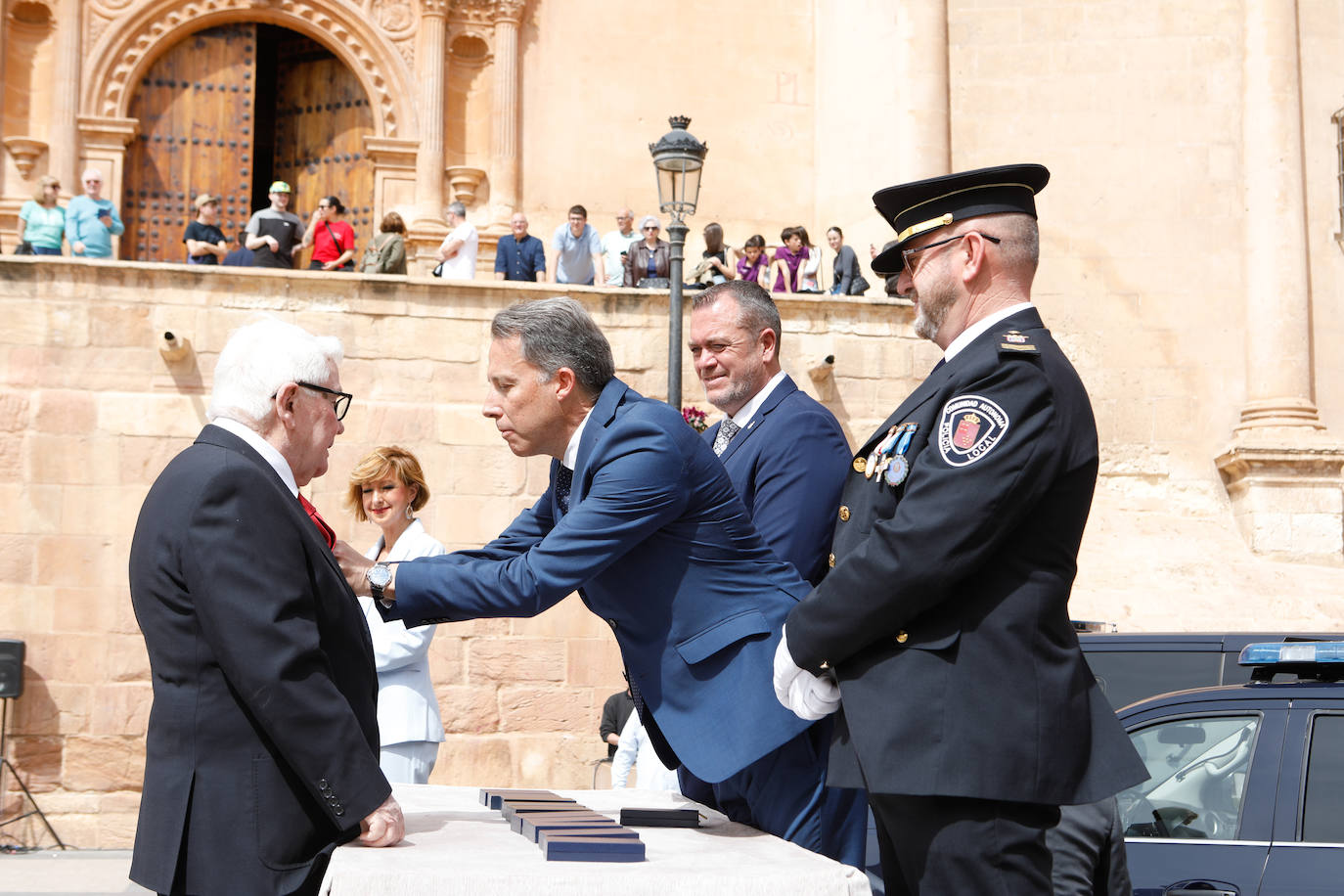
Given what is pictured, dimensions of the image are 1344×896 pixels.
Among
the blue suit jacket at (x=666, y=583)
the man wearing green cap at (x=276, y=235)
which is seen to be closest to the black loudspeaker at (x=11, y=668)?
the man wearing green cap at (x=276, y=235)

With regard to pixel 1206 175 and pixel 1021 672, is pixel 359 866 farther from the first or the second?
pixel 1206 175

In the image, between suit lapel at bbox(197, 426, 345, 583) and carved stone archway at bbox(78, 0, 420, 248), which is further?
carved stone archway at bbox(78, 0, 420, 248)

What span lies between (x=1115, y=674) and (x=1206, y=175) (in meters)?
14.3

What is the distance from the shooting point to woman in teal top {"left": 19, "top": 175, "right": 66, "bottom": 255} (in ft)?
48.4

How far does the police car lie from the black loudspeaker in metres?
9.18

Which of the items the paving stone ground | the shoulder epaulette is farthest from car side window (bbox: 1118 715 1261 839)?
the paving stone ground

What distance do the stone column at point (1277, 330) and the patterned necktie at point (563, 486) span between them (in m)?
15.1

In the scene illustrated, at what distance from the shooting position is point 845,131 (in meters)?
19.1

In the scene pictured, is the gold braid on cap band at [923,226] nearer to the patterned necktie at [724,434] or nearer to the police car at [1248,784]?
the patterned necktie at [724,434]

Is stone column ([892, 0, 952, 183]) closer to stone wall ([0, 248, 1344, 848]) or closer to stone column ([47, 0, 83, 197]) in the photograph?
stone wall ([0, 248, 1344, 848])

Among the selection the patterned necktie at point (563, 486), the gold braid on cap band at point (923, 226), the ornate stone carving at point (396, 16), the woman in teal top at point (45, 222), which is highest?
the ornate stone carving at point (396, 16)

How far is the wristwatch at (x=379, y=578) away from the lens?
3.58m

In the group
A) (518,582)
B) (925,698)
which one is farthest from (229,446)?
(925,698)

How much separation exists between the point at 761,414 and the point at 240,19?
53.4ft
